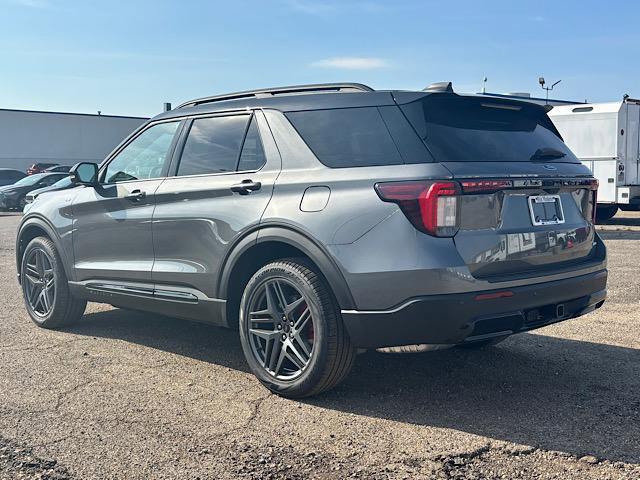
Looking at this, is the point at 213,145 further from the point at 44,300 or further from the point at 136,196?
the point at 44,300

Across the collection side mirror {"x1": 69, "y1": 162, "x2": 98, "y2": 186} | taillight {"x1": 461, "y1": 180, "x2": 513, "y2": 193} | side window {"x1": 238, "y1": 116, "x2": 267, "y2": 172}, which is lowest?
taillight {"x1": 461, "y1": 180, "x2": 513, "y2": 193}

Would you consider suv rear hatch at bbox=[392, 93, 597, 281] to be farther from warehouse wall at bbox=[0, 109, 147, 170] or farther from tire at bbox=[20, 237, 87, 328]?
warehouse wall at bbox=[0, 109, 147, 170]

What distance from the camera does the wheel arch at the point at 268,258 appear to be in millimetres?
3996

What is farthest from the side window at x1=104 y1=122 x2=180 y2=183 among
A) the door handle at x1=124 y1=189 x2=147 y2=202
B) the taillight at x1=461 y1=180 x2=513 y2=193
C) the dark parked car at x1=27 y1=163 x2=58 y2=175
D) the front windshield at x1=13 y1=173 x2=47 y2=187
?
the dark parked car at x1=27 y1=163 x2=58 y2=175

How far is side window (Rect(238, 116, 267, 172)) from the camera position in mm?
4632

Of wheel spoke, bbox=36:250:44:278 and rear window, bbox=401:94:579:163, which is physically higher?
rear window, bbox=401:94:579:163

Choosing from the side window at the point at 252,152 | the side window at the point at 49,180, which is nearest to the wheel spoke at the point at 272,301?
the side window at the point at 252,152

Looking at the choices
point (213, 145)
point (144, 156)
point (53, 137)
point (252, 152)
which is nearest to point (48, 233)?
point (144, 156)

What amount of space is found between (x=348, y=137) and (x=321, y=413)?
1.61 m

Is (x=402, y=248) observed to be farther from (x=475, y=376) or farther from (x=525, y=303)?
(x=475, y=376)

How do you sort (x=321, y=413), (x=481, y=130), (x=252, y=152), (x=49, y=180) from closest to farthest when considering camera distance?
(x=321, y=413) → (x=481, y=130) → (x=252, y=152) → (x=49, y=180)

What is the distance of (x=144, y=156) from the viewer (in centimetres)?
558

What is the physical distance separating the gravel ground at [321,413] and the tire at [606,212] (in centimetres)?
1150

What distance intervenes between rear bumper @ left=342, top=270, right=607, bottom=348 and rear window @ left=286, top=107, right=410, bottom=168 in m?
0.83
